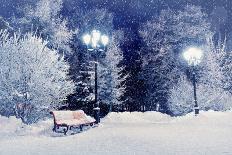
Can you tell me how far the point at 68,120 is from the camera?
15.7m

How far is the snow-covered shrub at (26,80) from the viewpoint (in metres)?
18.7

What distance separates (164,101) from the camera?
3803 cm

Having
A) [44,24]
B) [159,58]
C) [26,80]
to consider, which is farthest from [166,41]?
[26,80]

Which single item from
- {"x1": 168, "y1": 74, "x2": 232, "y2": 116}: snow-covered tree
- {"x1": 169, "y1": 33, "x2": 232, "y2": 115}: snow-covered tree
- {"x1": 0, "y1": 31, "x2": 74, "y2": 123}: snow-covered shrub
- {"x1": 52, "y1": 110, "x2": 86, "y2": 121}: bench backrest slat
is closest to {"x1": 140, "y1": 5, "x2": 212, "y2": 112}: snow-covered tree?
{"x1": 169, "y1": 33, "x2": 232, "y2": 115}: snow-covered tree

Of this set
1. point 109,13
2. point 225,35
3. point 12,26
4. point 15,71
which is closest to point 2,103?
point 15,71

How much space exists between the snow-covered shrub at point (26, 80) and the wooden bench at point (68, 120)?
3333mm

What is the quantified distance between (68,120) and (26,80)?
4.38 metres

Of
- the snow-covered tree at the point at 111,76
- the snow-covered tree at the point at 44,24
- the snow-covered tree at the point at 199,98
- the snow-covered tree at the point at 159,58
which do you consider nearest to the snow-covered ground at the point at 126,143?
the snow-covered tree at the point at 199,98

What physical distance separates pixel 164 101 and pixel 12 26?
54.0 ft

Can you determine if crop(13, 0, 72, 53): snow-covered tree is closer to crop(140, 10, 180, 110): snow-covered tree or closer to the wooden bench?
crop(140, 10, 180, 110): snow-covered tree

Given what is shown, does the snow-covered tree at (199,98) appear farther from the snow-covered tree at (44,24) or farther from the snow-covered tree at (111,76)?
the snow-covered tree at (44,24)

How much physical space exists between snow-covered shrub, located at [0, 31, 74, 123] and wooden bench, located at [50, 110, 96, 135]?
3.33 meters

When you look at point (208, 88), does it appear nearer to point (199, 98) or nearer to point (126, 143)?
point (199, 98)

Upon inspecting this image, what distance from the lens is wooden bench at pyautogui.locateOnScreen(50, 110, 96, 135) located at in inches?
578
